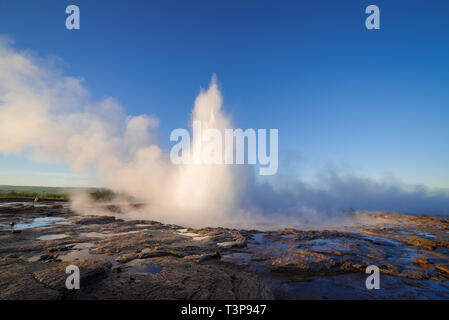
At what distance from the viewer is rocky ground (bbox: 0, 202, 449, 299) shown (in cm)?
632

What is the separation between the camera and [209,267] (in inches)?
336

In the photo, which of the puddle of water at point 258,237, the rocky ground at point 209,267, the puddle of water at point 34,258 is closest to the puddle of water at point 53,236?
the rocky ground at point 209,267

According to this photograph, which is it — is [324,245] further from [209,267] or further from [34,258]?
[34,258]

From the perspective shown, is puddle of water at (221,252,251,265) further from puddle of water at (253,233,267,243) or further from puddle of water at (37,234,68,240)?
puddle of water at (37,234,68,240)

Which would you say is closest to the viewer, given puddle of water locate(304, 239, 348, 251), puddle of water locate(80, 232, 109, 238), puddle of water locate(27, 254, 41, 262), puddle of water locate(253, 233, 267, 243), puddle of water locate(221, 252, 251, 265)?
puddle of water locate(27, 254, 41, 262)

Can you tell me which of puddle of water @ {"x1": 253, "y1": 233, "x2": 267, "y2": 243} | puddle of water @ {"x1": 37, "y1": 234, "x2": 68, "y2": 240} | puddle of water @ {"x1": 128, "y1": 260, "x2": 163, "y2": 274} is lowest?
puddle of water @ {"x1": 253, "y1": 233, "x2": 267, "y2": 243}

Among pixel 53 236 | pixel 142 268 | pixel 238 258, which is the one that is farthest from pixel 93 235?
pixel 238 258

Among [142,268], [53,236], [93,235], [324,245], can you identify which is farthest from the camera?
[93,235]

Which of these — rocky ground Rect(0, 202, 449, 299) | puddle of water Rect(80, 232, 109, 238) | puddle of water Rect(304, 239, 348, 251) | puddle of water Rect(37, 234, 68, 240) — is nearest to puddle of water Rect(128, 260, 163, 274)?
rocky ground Rect(0, 202, 449, 299)

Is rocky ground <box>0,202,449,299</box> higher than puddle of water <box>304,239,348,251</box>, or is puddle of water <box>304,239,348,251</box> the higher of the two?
rocky ground <box>0,202,449,299</box>

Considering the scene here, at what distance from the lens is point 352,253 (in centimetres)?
1132
